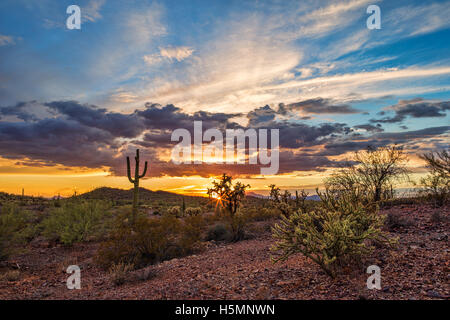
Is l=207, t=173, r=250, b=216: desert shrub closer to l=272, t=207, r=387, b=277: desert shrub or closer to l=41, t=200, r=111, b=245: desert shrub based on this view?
l=41, t=200, r=111, b=245: desert shrub

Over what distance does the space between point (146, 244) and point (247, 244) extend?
5.44 meters

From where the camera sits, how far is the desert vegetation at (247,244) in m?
6.86

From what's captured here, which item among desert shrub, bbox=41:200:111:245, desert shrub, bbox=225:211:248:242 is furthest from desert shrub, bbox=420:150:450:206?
desert shrub, bbox=41:200:111:245

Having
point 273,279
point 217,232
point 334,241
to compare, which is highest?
point 334,241

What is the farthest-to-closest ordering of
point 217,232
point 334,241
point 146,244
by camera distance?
point 217,232 → point 146,244 → point 334,241

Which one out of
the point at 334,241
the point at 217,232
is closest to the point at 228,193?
the point at 217,232

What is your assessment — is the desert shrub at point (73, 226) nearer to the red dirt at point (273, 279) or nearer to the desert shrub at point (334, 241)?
the red dirt at point (273, 279)

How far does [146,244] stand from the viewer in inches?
505

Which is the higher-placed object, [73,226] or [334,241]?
[334,241]

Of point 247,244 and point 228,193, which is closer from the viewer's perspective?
point 247,244

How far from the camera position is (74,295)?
832 centimetres

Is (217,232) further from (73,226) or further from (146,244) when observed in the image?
(73,226)

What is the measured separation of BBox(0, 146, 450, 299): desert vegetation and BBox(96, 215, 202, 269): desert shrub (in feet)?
0.15
